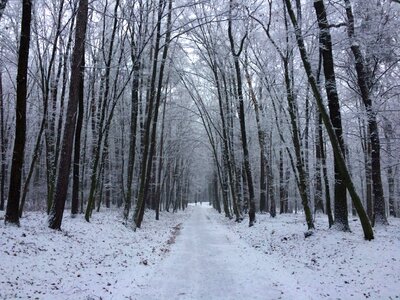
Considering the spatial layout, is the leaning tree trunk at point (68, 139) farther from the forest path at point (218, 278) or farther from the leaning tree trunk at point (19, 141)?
the forest path at point (218, 278)

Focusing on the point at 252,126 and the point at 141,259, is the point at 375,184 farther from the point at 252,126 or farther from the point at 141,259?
the point at 252,126

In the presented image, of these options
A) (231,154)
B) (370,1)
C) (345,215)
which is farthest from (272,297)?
(231,154)

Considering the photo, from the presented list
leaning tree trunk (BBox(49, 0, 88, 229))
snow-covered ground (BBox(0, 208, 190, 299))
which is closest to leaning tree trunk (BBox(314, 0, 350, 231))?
snow-covered ground (BBox(0, 208, 190, 299))

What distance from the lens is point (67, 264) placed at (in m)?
8.09

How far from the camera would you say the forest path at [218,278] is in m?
6.73

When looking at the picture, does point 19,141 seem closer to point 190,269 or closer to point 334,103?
point 190,269

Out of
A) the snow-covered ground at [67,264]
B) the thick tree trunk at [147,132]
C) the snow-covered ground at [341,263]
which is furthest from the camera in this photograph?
the thick tree trunk at [147,132]

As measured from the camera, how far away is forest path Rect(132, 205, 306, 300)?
673 centimetres

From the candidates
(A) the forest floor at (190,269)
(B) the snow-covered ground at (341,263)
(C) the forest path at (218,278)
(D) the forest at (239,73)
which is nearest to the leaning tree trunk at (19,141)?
(D) the forest at (239,73)

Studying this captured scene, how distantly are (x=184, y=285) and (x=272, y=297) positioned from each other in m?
2.04

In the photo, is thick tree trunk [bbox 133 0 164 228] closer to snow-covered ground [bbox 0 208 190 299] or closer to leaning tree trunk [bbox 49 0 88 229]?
snow-covered ground [bbox 0 208 190 299]

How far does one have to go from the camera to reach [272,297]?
21.4ft

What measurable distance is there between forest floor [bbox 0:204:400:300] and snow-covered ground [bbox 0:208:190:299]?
2 centimetres

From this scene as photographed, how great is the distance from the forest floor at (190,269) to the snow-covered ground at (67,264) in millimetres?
17
